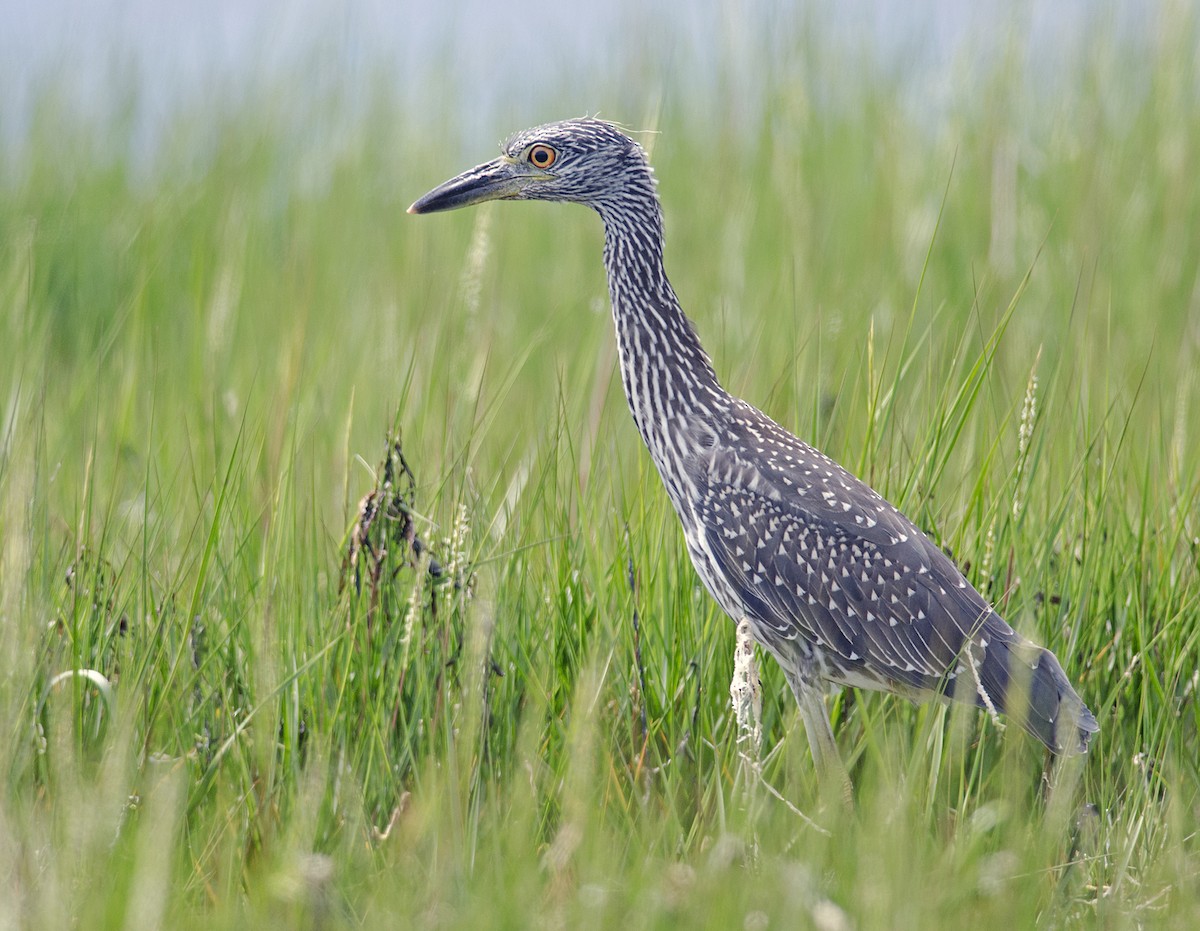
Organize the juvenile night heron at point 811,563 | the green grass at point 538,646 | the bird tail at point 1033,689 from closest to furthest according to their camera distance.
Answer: the green grass at point 538,646 < the bird tail at point 1033,689 < the juvenile night heron at point 811,563

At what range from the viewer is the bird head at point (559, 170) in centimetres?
493

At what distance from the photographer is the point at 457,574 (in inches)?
165

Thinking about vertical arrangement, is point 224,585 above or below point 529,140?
below

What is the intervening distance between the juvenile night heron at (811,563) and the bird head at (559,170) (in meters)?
0.17

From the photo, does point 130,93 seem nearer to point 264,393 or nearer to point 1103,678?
point 264,393

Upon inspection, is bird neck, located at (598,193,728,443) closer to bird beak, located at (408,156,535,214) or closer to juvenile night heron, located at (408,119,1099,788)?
juvenile night heron, located at (408,119,1099,788)

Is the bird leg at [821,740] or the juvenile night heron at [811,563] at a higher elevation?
the juvenile night heron at [811,563]

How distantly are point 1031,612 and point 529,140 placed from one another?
2254 millimetres

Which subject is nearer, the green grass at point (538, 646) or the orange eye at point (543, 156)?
the green grass at point (538, 646)

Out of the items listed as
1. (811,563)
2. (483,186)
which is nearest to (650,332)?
(483,186)

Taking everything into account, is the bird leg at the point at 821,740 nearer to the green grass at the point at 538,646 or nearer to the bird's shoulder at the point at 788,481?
the green grass at the point at 538,646

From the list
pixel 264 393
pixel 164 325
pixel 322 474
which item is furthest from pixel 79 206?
pixel 322 474

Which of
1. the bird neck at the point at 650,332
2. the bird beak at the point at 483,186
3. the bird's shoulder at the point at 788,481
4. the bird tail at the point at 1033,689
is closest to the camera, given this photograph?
the bird tail at the point at 1033,689

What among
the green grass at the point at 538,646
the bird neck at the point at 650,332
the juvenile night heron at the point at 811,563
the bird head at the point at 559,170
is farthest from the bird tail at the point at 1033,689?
the bird head at the point at 559,170
